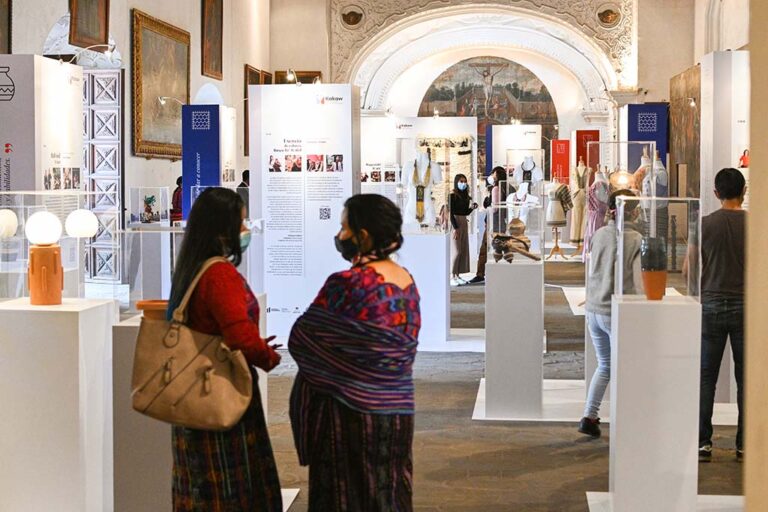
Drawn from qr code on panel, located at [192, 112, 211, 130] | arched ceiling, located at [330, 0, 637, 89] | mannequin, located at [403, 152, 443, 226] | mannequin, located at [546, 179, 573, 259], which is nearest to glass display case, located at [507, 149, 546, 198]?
mannequin, located at [403, 152, 443, 226]

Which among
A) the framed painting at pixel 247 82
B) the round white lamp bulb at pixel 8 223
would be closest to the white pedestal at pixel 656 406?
the round white lamp bulb at pixel 8 223

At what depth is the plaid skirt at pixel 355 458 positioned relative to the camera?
4.05m

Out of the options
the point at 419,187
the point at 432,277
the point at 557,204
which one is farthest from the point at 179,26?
the point at 557,204

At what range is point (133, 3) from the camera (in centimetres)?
1609

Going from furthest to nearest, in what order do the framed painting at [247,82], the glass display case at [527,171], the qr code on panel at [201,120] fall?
1. the framed painting at [247,82]
2. the qr code on panel at [201,120]
3. the glass display case at [527,171]

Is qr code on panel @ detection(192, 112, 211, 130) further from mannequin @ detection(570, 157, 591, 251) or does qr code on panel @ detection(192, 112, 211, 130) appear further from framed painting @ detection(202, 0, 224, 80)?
mannequin @ detection(570, 157, 591, 251)

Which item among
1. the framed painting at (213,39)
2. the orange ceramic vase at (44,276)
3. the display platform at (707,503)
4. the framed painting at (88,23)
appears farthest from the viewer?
the framed painting at (213,39)

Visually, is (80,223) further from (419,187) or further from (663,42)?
(663,42)

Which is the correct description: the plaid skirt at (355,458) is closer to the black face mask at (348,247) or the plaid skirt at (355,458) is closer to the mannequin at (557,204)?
the black face mask at (348,247)

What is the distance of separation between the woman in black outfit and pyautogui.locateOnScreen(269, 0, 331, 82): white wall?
6.41 meters

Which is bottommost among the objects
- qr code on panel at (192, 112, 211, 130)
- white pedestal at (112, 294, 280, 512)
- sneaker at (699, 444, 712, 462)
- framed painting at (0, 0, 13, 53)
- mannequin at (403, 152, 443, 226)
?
sneaker at (699, 444, 712, 462)

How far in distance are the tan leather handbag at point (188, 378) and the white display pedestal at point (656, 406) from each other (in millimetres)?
2307

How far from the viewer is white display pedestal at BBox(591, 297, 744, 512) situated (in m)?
5.59

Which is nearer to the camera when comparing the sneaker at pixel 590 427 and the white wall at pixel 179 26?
the sneaker at pixel 590 427
